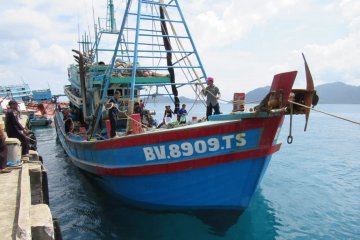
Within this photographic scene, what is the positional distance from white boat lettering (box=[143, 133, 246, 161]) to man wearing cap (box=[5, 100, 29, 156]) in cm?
388

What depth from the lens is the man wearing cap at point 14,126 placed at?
8.18 meters

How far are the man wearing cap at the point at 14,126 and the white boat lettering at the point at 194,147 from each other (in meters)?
3.88

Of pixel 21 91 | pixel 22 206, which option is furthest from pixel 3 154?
pixel 21 91

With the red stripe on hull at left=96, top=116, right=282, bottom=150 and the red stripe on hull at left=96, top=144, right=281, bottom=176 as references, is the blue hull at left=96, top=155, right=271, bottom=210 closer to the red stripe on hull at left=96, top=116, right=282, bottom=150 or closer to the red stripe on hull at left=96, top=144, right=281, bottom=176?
the red stripe on hull at left=96, top=144, right=281, bottom=176

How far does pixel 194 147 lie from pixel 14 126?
17.1 feet

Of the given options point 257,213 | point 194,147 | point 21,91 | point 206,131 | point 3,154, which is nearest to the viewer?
point 206,131

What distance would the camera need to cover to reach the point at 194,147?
21.4ft

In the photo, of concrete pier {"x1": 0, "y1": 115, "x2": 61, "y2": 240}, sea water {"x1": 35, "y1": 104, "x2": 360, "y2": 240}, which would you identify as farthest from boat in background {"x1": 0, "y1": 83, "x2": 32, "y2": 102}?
concrete pier {"x1": 0, "y1": 115, "x2": 61, "y2": 240}

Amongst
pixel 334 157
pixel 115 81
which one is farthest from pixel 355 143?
pixel 115 81

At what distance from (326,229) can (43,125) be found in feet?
113

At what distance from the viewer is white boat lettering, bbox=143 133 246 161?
20.6ft

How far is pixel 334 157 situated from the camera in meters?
17.4

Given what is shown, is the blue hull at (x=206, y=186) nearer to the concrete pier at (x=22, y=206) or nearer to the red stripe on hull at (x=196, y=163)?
the red stripe on hull at (x=196, y=163)

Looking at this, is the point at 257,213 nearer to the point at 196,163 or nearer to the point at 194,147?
the point at 196,163
